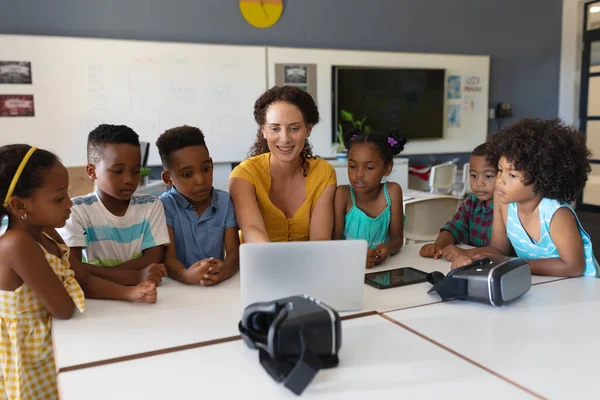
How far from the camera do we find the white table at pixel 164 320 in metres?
0.97

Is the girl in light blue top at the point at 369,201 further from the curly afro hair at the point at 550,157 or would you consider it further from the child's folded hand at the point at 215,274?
the child's folded hand at the point at 215,274

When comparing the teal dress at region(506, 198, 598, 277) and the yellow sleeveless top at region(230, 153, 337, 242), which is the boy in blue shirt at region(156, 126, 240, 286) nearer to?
the yellow sleeveless top at region(230, 153, 337, 242)

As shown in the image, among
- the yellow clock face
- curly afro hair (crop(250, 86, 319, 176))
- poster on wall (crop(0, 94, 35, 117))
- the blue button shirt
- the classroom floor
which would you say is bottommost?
the classroom floor

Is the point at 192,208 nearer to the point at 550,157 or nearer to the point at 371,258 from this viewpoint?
the point at 371,258

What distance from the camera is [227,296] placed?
1.29m

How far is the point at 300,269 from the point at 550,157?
938 mm

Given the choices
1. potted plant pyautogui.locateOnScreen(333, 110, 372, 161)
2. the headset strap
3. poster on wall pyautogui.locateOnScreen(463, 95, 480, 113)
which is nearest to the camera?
the headset strap

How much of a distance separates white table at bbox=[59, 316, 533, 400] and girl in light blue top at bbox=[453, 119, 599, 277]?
0.64m

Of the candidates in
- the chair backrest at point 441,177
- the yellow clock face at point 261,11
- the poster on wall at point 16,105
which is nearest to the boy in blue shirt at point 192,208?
the poster on wall at point 16,105

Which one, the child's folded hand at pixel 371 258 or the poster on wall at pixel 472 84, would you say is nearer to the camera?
the child's folded hand at pixel 371 258

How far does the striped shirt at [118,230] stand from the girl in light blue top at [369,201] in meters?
0.70

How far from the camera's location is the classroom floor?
473 centimetres

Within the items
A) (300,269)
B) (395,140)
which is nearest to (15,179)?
(300,269)

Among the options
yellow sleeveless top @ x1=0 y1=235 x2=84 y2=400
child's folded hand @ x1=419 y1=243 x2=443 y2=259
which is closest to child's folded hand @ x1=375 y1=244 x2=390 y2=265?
child's folded hand @ x1=419 y1=243 x2=443 y2=259
